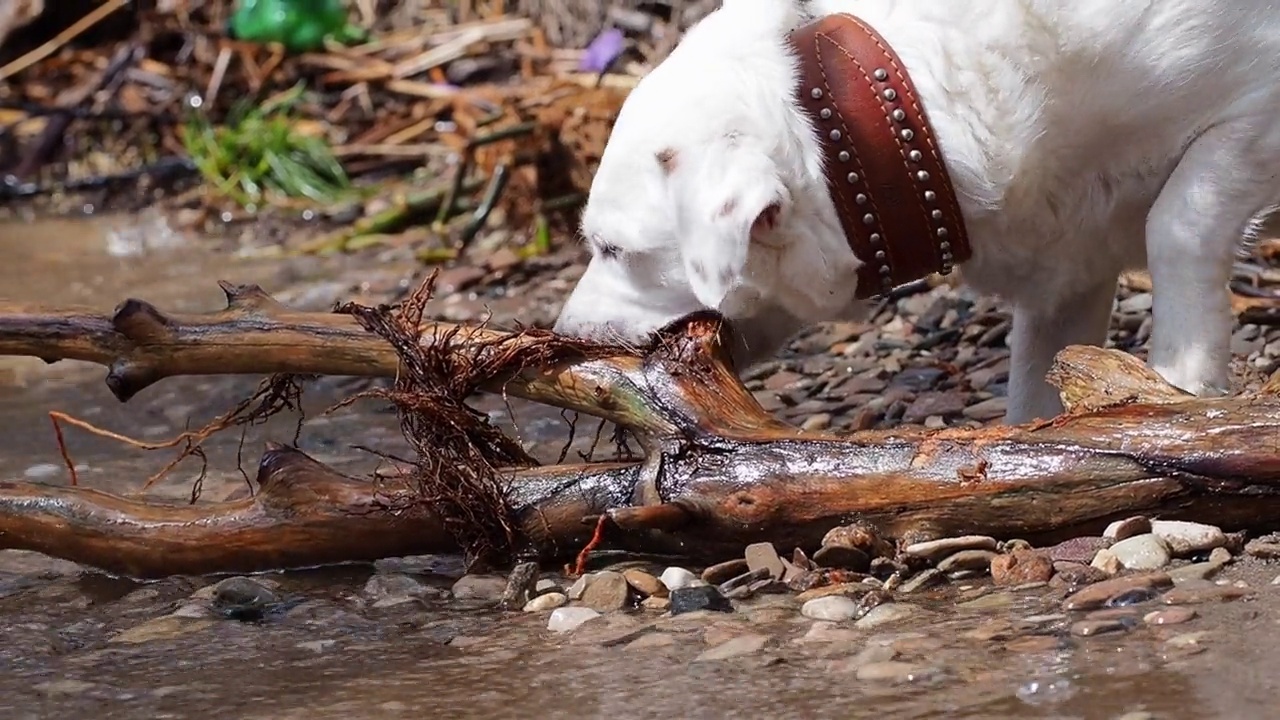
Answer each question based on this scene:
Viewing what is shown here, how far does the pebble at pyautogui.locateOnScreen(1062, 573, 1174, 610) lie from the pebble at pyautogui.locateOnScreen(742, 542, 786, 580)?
0.43 m

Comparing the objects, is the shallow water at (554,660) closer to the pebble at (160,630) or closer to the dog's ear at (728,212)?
the pebble at (160,630)

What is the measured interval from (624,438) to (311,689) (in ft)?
2.49

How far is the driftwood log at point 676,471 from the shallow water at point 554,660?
96 millimetres

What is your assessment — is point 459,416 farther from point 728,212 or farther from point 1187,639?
point 1187,639

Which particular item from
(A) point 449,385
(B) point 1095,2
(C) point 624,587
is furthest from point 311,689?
(B) point 1095,2

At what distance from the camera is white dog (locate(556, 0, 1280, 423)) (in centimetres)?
278

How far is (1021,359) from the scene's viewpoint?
3.36 metres

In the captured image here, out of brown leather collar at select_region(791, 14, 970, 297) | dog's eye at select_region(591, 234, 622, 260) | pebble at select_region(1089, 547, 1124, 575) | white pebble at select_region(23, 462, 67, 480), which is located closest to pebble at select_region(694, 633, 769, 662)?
pebble at select_region(1089, 547, 1124, 575)

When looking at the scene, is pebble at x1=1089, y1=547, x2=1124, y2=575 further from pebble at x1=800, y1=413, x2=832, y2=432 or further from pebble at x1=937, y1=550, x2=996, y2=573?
pebble at x1=800, y1=413, x2=832, y2=432

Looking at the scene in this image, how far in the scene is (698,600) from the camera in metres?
2.35

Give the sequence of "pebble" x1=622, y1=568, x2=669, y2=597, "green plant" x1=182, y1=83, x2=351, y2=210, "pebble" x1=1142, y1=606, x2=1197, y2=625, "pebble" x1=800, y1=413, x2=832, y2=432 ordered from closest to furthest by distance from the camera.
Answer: "pebble" x1=1142, y1=606, x2=1197, y2=625 → "pebble" x1=622, y1=568, x2=669, y2=597 → "pebble" x1=800, y1=413, x2=832, y2=432 → "green plant" x1=182, y1=83, x2=351, y2=210

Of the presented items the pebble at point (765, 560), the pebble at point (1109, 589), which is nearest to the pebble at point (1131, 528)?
the pebble at point (1109, 589)

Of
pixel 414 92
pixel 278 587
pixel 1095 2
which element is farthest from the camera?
pixel 414 92

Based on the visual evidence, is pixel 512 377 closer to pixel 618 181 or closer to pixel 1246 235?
pixel 618 181
